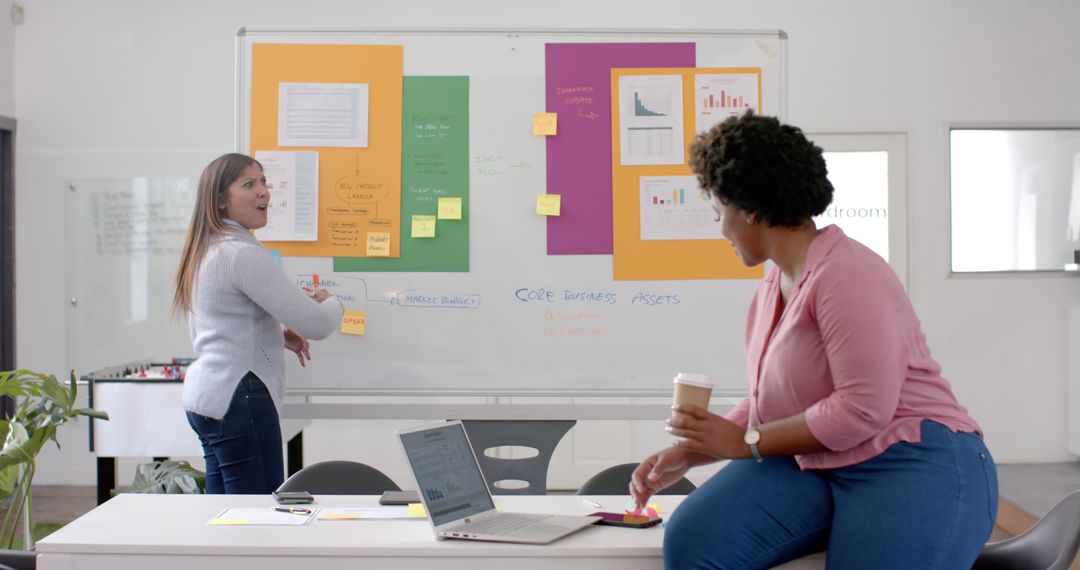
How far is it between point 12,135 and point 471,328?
3499mm

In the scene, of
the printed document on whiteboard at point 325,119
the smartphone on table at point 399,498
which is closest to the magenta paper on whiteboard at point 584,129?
the printed document on whiteboard at point 325,119

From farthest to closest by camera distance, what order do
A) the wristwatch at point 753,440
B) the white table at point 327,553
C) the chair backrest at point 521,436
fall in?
the chair backrest at point 521,436
the white table at point 327,553
the wristwatch at point 753,440

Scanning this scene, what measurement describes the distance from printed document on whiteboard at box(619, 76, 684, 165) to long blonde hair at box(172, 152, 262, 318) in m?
1.28

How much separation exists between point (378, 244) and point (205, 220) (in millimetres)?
667

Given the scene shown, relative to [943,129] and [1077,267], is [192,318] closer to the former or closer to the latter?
[943,129]

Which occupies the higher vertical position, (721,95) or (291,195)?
(721,95)

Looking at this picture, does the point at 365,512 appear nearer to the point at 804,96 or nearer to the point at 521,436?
the point at 521,436

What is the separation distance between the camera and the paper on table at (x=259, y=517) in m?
1.92

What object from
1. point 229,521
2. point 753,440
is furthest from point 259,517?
point 753,440

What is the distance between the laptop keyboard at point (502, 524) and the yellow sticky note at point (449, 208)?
1501 mm

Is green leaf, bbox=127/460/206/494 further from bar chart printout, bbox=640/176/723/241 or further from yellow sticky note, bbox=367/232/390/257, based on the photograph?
bar chart printout, bbox=640/176/723/241

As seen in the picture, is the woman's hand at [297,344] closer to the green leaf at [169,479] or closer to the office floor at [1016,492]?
the green leaf at [169,479]

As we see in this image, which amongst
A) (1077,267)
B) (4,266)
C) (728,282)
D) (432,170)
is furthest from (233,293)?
(1077,267)

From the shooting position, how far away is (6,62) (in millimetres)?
5254
